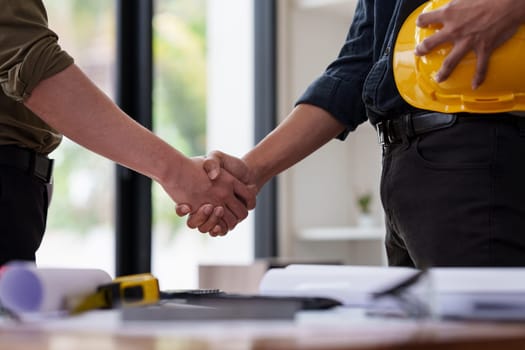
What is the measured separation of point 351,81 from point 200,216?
17.4 inches

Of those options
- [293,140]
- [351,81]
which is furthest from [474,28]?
[293,140]

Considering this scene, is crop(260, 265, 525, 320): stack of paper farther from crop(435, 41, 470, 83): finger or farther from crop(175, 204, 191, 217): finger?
crop(175, 204, 191, 217): finger

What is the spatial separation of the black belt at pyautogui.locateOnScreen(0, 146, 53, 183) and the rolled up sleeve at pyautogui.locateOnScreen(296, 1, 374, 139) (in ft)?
1.56

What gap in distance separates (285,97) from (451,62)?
2.73 metres

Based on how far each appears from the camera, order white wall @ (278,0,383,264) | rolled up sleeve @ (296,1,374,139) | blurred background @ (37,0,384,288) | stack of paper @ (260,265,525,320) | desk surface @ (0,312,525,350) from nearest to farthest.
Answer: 1. desk surface @ (0,312,525,350)
2. stack of paper @ (260,265,525,320)
3. rolled up sleeve @ (296,1,374,139)
4. blurred background @ (37,0,384,288)
5. white wall @ (278,0,383,264)

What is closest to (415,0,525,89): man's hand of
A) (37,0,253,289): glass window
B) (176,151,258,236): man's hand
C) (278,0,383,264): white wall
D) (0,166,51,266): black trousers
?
(176,151,258,236): man's hand

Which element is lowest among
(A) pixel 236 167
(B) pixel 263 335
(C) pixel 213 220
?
(B) pixel 263 335

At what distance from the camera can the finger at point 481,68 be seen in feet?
4.25

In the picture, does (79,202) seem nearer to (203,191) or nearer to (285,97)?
(285,97)

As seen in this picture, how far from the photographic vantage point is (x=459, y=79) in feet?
4.34

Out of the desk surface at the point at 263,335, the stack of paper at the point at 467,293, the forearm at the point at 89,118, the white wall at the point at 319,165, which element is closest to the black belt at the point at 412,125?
the forearm at the point at 89,118

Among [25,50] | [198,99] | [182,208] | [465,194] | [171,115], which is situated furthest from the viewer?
[198,99]

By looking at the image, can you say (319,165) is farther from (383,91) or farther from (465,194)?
(465,194)

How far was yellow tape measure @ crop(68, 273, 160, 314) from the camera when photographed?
837 mm
